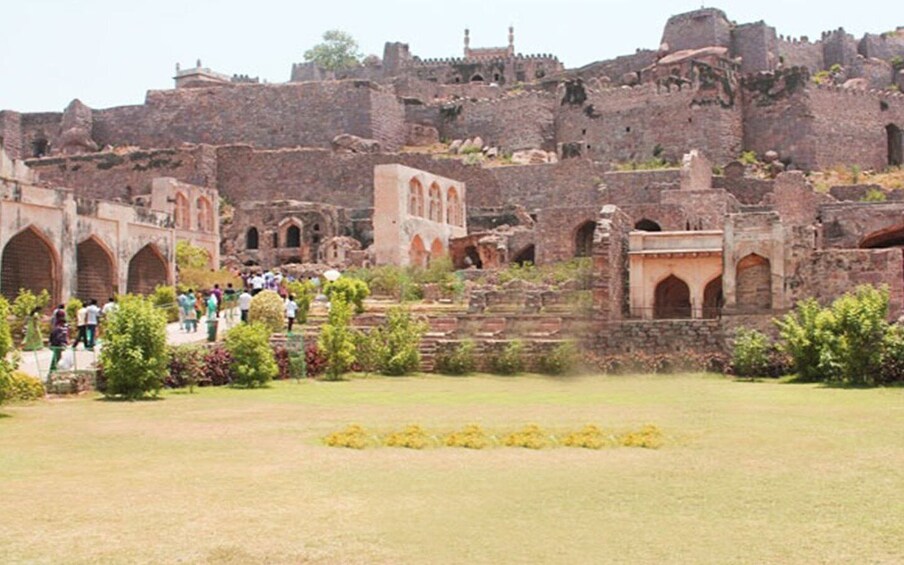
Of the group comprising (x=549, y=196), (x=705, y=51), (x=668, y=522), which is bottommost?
(x=668, y=522)

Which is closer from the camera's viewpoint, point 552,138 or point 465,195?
point 465,195

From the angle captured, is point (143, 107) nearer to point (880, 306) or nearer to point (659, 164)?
point (659, 164)

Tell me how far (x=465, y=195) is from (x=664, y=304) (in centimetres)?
1688

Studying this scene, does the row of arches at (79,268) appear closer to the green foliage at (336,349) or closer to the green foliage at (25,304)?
the green foliage at (25,304)

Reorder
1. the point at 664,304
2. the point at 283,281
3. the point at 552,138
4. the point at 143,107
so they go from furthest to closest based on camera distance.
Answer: the point at 143,107
the point at 552,138
the point at 283,281
the point at 664,304

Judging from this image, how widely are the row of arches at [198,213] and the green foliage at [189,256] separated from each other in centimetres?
262

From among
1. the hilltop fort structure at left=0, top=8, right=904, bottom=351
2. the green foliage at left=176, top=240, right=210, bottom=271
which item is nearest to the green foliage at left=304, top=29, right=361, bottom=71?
the hilltop fort structure at left=0, top=8, right=904, bottom=351

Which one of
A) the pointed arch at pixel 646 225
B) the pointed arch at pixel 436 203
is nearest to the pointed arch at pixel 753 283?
the pointed arch at pixel 646 225

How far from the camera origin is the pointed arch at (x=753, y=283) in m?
24.5

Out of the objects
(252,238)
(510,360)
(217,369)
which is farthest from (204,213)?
(217,369)

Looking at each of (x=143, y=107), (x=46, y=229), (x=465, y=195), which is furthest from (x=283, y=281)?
(x=143, y=107)

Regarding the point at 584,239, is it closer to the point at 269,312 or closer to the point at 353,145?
the point at 269,312

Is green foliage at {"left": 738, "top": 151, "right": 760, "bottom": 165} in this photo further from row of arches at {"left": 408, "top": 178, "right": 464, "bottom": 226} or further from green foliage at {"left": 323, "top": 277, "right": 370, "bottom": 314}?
green foliage at {"left": 323, "top": 277, "right": 370, "bottom": 314}

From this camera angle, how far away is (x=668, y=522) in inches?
312
